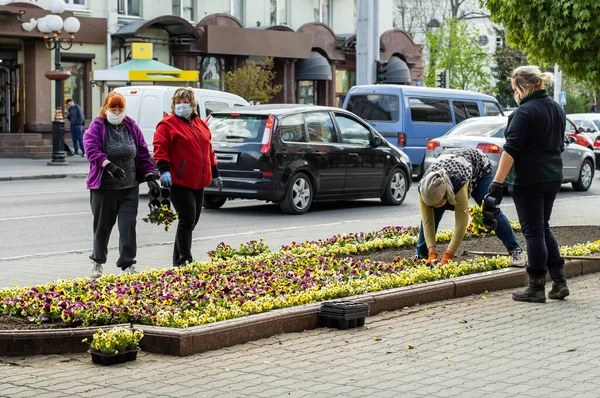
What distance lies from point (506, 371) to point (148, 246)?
22.8ft

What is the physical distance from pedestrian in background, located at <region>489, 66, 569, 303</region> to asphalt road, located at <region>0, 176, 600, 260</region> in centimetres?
501

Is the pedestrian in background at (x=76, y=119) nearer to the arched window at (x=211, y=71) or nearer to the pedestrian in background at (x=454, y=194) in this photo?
the arched window at (x=211, y=71)

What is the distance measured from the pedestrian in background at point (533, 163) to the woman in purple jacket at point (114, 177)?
3230mm

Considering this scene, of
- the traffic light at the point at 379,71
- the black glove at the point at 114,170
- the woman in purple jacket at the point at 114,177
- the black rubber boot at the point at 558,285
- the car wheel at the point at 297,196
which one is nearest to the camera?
the black rubber boot at the point at 558,285

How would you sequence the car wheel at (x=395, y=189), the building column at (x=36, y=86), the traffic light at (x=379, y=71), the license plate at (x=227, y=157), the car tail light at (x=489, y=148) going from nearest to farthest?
the license plate at (x=227, y=157), the car wheel at (x=395, y=189), the car tail light at (x=489, y=148), the traffic light at (x=379, y=71), the building column at (x=36, y=86)

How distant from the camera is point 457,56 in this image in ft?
194

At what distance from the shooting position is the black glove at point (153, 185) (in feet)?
32.4

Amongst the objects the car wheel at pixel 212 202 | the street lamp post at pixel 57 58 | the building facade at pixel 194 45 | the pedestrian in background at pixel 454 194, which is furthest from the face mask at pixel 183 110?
the building facade at pixel 194 45

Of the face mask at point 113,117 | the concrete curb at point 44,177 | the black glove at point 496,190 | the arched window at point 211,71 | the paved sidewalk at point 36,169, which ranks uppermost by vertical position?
the arched window at point 211,71

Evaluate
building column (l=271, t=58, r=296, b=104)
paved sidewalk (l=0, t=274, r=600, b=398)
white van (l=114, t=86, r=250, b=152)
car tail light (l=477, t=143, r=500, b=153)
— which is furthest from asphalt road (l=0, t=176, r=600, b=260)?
building column (l=271, t=58, r=296, b=104)

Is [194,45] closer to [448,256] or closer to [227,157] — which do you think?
[227,157]

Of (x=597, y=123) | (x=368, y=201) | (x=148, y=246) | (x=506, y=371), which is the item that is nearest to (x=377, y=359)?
(x=506, y=371)

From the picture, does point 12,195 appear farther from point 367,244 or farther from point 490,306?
point 490,306

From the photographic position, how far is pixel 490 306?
8.52 meters
